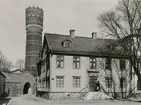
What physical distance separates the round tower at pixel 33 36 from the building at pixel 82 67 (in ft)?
167

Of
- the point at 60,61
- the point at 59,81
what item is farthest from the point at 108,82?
the point at 60,61

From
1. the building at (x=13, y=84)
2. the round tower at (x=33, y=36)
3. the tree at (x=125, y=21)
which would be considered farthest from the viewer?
the round tower at (x=33, y=36)

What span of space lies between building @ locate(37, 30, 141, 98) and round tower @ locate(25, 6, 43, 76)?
5092cm

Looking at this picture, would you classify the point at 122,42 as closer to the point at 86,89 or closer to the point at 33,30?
the point at 86,89

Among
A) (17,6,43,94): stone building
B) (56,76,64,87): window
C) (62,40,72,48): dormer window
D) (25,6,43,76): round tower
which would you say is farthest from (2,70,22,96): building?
(56,76,64,87): window

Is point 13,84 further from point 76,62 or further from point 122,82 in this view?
point 122,82

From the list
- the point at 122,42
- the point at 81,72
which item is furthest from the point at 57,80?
the point at 122,42

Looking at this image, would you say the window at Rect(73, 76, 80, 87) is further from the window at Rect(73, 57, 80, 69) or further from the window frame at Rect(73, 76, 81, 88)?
the window at Rect(73, 57, 80, 69)

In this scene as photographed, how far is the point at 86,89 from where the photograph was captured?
35.5 metres

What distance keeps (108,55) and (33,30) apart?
186 feet

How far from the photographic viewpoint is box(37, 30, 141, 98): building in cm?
3466

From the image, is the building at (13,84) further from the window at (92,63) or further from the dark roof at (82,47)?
the window at (92,63)

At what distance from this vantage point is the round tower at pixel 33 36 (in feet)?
291

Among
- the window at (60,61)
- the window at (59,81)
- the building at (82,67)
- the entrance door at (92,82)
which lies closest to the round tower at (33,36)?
the building at (82,67)
